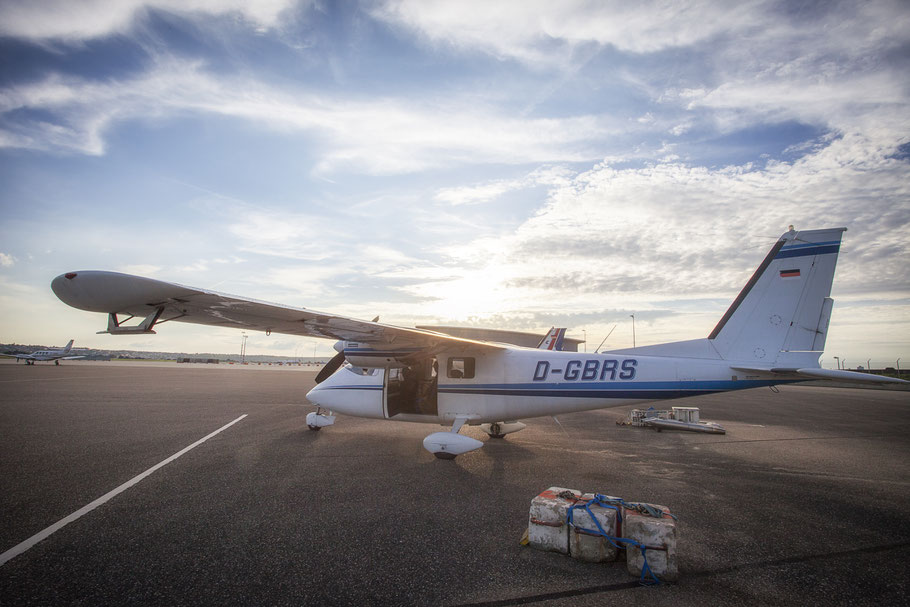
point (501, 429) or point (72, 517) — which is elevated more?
point (72, 517)

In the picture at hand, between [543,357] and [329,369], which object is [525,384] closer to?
[543,357]

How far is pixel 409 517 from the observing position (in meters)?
4.91

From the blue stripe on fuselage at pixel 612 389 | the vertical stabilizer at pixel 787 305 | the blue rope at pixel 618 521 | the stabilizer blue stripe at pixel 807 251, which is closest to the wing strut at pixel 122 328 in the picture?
the blue stripe on fuselage at pixel 612 389

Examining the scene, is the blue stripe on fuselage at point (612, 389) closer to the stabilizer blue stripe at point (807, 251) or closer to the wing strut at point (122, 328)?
the stabilizer blue stripe at point (807, 251)

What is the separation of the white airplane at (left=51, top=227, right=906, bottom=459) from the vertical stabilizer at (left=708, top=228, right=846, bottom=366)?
16 millimetres

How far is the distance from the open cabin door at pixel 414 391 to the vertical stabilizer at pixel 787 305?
19.8 ft

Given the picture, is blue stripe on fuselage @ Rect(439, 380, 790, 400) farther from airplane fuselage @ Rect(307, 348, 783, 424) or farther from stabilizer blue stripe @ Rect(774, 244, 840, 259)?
stabilizer blue stripe @ Rect(774, 244, 840, 259)

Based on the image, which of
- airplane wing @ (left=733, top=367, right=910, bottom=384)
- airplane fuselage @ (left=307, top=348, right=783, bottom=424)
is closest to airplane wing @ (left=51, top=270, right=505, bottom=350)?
airplane fuselage @ (left=307, top=348, right=783, bottom=424)

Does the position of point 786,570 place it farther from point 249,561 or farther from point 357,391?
point 357,391

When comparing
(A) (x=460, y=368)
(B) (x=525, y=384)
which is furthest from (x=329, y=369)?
(B) (x=525, y=384)

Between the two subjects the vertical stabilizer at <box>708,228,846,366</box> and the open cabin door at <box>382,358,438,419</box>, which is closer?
the vertical stabilizer at <box>708,228,846,366</box>

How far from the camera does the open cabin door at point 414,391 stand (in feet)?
28.9

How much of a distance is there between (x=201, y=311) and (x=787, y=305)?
33.8ft

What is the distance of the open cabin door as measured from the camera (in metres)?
8.80
